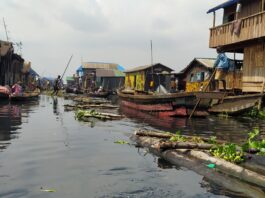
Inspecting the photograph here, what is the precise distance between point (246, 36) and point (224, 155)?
1458 cm

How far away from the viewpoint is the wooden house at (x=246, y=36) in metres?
19.9

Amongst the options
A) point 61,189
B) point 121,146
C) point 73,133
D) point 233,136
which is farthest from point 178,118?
point 61,189

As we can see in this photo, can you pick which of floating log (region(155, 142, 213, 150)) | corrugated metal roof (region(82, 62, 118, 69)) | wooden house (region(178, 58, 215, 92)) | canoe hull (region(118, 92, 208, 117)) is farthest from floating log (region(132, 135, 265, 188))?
corrugated metal roof (region(82, 62, 118, 69))

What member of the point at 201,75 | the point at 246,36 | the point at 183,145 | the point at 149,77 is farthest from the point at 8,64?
the point at 183,145

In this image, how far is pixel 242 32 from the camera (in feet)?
68.3

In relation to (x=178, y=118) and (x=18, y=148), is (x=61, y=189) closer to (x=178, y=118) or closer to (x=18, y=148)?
(x=18, y=148)

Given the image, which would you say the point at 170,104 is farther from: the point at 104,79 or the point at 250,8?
the point at 104,79

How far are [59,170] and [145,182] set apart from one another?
1937 mm

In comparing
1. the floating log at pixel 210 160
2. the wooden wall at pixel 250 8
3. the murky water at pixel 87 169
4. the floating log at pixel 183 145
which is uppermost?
the wooden wall at pixel 250 8

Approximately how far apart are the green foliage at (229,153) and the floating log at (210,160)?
156 millimetres

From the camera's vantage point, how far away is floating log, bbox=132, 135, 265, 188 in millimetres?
6281

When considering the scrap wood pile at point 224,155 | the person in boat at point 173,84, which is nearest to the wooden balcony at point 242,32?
the person in boat at point 173,84

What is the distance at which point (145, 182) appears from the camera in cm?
687

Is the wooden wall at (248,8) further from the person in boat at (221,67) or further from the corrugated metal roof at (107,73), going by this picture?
the corrugated metal roof at (107,73)
